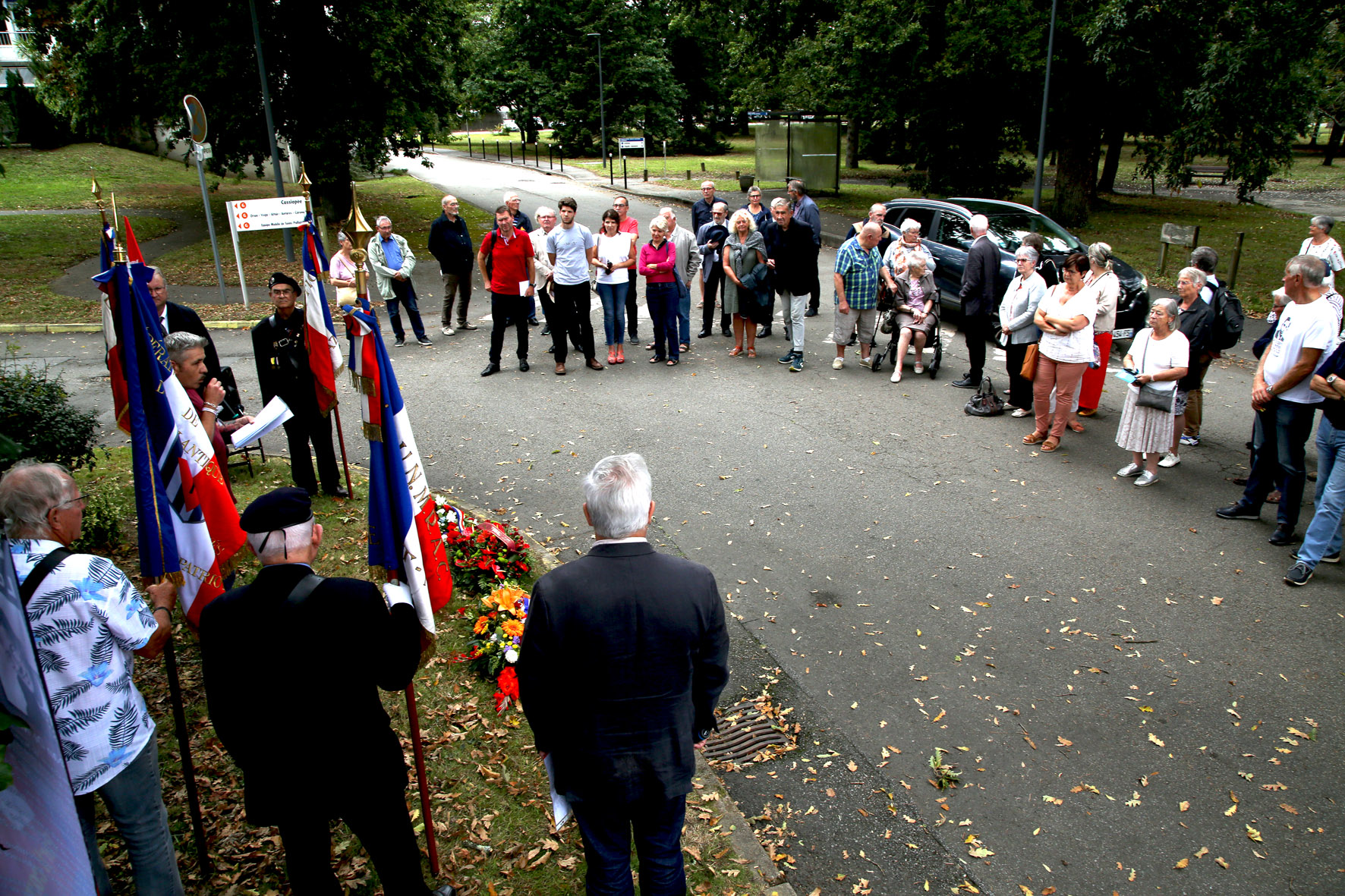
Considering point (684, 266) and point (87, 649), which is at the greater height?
point (684, 266)

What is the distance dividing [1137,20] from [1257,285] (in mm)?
5435

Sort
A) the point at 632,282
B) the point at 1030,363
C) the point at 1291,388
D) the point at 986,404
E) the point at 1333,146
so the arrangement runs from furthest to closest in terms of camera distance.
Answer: the point at 1333,146, the point at 632,282, the point at 986,404, the point at 1030,363, the point at 1291,388

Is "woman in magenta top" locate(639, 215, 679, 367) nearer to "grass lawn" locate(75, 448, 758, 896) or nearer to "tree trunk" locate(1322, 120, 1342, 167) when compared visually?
"grass lawn" locate(75, 448, 758, 896)

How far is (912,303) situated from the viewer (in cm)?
1094

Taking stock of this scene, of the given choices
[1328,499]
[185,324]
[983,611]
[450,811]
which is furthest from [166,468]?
[1328,499]

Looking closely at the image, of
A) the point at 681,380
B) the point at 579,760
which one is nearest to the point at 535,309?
the point at 681,380

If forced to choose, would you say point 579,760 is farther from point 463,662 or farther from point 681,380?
point 681,380

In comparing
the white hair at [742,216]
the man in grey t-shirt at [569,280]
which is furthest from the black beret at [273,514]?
the white hair at [742,216]

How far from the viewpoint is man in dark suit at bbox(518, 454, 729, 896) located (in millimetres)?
2893

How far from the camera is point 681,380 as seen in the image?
1121 cm

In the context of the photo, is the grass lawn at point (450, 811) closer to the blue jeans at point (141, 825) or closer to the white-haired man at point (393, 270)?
the blue jeans at point (141, 825)

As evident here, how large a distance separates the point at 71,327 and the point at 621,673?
15274 millimetres

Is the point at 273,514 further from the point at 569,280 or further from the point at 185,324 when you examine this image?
the point at 569,280

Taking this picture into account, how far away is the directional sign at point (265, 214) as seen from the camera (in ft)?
45.2
